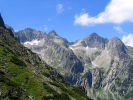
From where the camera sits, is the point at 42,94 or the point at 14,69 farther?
the point at 14,69

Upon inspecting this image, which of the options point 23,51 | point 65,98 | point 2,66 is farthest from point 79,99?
point 23,51

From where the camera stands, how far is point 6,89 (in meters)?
90.8

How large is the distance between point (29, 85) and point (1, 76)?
15.6m

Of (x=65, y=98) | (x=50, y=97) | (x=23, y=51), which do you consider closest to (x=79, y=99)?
(x=65, y=98)

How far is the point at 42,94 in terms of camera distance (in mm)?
102875

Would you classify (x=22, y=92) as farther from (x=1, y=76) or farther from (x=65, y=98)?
(x=65, y=98)

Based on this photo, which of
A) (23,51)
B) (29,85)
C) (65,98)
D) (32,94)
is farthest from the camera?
(23,51)

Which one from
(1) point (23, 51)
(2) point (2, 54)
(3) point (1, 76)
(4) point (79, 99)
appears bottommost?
(4) point (79, 99)

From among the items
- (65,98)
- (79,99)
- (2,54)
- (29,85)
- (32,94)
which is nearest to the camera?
(32,94)

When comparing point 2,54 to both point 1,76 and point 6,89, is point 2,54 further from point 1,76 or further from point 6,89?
point 6,89

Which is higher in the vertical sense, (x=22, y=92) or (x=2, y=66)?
(x=2, y=66)

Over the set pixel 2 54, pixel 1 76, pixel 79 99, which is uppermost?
pixel 2 54

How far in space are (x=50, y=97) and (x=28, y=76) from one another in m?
22.2

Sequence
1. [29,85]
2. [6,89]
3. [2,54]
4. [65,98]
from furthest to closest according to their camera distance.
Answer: [2,54], [65,98], [29,85], [6,89]
